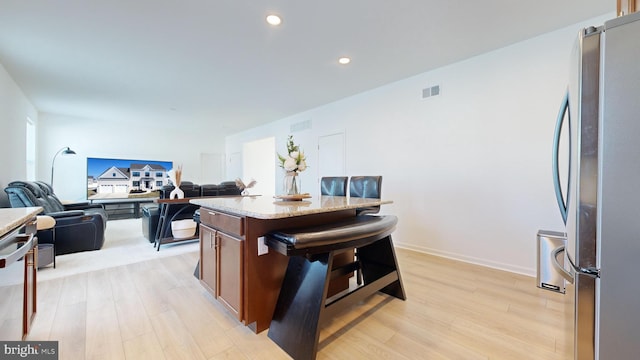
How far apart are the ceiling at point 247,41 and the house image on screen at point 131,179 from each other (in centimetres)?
278

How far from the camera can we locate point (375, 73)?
12.2ft

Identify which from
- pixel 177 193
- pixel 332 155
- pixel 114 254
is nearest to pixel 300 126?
pixel 332 155

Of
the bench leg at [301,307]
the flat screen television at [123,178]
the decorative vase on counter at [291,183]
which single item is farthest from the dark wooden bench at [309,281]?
the flat screen television at [123,178]

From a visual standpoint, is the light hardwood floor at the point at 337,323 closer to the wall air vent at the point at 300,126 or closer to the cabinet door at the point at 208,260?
the cabinet door at the point at 208,260

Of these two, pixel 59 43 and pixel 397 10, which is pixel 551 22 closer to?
pixel 397 10

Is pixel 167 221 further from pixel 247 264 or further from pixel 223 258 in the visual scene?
pixel 247 264

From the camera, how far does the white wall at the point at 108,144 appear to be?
6227mm

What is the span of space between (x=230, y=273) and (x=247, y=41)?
2502mm

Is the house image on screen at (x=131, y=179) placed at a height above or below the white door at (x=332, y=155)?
below

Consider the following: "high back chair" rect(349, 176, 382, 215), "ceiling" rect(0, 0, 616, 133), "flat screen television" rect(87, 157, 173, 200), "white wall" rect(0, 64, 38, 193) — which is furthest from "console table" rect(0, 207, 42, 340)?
"flat screen television" rect(87, 157, 173, 200)

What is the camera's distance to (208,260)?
7.23 feet

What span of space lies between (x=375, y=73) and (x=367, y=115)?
2.95ft

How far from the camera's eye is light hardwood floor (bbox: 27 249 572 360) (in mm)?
1596

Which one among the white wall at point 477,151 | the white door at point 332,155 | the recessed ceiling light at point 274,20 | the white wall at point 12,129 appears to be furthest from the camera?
the white door at point 332,155
